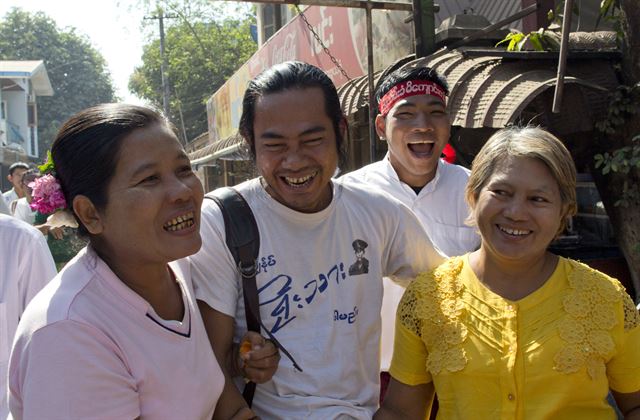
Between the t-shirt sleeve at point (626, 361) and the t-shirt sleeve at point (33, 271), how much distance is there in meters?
1.95

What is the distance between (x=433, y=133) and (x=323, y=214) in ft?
3.63

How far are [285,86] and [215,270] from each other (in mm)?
649

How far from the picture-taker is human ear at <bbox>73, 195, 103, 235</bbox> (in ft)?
Result: 6.04

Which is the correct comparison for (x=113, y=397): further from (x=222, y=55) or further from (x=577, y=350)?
(x=222, y=55)

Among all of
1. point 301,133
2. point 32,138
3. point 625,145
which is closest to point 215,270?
point 301,133

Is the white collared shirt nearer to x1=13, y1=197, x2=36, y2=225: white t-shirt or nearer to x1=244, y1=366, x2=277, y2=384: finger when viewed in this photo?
x1=244, y1=366, x2=277, y2=384: finger

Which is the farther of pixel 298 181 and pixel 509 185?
pixel 298 181

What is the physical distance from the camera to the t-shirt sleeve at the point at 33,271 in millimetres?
2512

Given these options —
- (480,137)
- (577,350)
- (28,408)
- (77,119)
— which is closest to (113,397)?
(28,408)

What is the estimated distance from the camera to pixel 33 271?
253 centimetres

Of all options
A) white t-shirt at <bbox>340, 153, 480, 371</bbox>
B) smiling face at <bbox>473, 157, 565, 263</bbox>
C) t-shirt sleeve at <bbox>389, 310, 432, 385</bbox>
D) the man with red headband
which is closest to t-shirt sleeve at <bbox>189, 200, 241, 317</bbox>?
t-shirt sleeve at <bbox>389, 310, 432, 385</bbox>

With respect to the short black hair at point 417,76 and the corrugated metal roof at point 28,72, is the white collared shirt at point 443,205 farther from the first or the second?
the corrugated metal roof at point 28,72

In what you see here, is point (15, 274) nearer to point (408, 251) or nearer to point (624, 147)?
point (408, 251)

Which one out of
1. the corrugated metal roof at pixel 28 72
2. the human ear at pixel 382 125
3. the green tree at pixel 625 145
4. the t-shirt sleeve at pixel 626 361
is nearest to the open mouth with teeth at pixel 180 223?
the t-shirt sleeve at pixel 626 361
